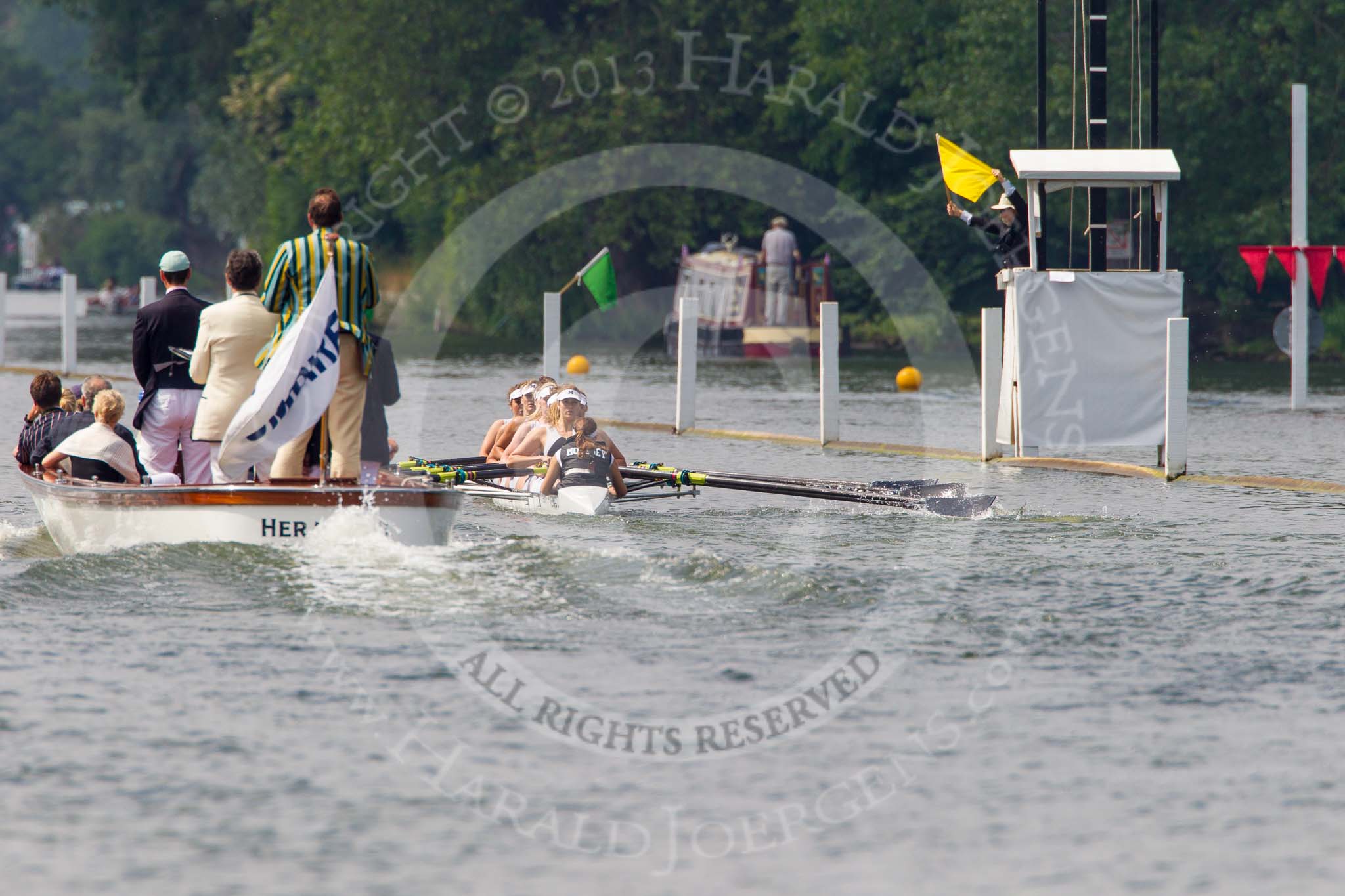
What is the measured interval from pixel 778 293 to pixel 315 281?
2950cm

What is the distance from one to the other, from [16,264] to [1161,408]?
12804 centimetres

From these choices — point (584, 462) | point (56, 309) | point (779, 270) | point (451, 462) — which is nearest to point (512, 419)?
point (451, 462)

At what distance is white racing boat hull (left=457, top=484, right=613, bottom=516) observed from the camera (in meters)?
14.0

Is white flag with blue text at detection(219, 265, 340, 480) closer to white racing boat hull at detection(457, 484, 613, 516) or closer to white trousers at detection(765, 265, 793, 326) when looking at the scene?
white racing boat hull at detection(457, 484, 613, 516)

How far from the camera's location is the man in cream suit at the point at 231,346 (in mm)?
11383

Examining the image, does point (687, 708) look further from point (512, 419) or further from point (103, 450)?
point (512, 419)

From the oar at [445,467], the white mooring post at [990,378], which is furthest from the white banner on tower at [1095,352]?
the oar at [445,467]

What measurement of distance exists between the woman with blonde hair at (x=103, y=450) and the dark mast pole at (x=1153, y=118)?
974 cm

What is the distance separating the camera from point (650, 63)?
44281mm

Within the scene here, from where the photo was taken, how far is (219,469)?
11.6m

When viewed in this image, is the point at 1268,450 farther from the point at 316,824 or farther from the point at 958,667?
the point at 316,824

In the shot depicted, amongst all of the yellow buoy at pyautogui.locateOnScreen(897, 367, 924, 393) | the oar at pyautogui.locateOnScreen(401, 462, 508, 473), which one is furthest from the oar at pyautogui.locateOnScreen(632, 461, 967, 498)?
the yellow buoy at pyautogui.locateOnScreen(897, 367, 924, 393)

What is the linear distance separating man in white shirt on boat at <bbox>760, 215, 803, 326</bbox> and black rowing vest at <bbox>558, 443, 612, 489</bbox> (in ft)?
83.9

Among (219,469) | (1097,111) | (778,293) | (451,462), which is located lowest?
(451,462)
